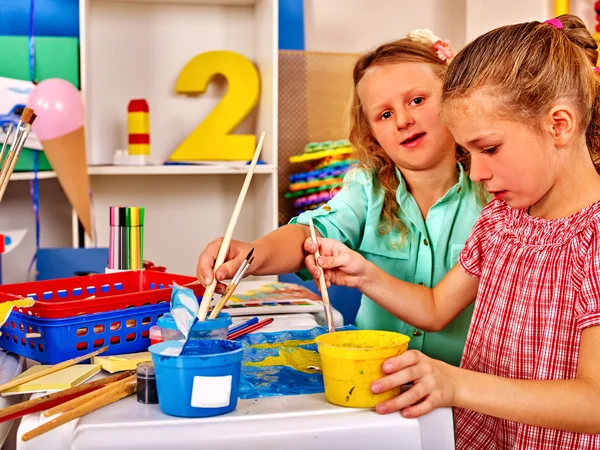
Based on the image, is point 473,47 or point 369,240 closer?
point 473,47

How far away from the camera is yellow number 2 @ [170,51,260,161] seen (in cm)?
265

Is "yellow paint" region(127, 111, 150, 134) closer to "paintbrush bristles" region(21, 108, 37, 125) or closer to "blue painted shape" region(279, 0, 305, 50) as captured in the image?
"blue painted shape" region(279, 0, 305, 50)

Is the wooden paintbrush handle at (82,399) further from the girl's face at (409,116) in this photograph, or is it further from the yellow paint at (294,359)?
the girl's face at (409,116)

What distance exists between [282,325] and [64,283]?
37cm

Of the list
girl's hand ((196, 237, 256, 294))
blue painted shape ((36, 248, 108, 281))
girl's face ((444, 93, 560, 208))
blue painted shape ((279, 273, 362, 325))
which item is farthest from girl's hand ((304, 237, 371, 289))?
blue painted shape ((36, 248, 108, 281))

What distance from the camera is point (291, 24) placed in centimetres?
284

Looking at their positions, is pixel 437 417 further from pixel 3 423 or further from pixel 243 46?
pixel 243 46

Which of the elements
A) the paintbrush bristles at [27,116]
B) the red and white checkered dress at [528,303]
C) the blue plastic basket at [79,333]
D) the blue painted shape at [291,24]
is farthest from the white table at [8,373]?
the blue painted shape at [291,24]

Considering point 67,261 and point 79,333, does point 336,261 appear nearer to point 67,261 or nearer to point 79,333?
point 79,333

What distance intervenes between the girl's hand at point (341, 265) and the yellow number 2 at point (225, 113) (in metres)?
1.43

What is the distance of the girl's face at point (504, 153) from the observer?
103 cm

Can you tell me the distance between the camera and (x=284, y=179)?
280cm

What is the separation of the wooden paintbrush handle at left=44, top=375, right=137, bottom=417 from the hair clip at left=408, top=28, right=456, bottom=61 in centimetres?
97

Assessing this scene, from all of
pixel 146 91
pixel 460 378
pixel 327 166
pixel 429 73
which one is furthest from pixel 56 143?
pixel 460 378
